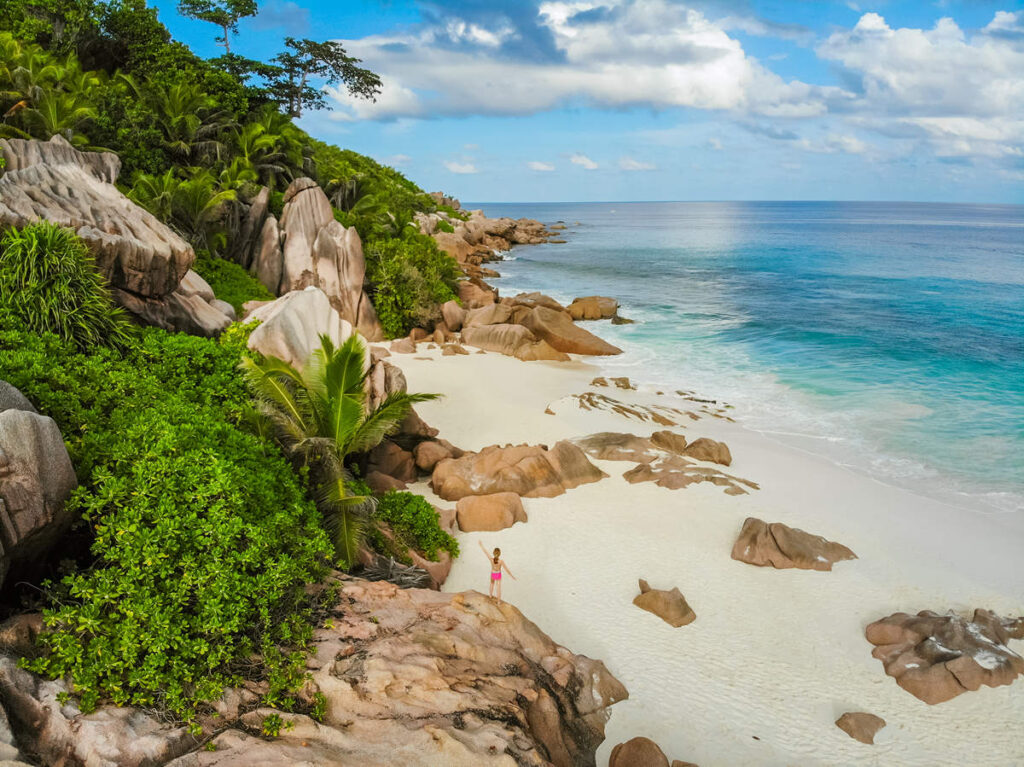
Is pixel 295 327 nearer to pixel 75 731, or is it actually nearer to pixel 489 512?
pixel 489 512

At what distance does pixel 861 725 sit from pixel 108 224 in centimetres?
1614

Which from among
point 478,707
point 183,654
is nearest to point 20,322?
point 183,654

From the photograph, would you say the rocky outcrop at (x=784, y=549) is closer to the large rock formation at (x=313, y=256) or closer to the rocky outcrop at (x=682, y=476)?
the rocky outcrop at (x=682, y=476)

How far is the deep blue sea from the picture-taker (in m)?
20.5

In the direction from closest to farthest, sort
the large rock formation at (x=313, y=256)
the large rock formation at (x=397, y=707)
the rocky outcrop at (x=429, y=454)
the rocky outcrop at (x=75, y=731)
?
the rocky outcrop at (x=75, y=731)
the large rock formation at (x=397, y=707)
the rocky outcrop at (x=429, y=454)
the large rock formation at (x=313, y=256)

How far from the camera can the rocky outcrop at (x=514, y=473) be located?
1574 centimetres

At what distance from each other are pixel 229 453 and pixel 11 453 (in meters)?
3.22

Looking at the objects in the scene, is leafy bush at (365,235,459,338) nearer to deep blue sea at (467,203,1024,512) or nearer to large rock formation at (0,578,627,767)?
deep blue sea at (467,203,1024,512)

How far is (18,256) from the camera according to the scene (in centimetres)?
1091

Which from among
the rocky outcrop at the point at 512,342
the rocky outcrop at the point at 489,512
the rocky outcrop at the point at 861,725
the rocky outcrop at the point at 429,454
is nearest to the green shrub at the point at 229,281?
the rocky outcrop at the point at 512,342

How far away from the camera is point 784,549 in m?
13.6

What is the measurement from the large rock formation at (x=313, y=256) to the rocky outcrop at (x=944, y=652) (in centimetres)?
2325

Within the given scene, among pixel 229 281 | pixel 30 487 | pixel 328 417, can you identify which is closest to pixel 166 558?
pixel 30 487

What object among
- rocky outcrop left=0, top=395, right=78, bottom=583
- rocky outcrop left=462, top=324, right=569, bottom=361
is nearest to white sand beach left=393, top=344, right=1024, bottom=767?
rocky outcrop left=0, top=395, right=78, bottom=583
